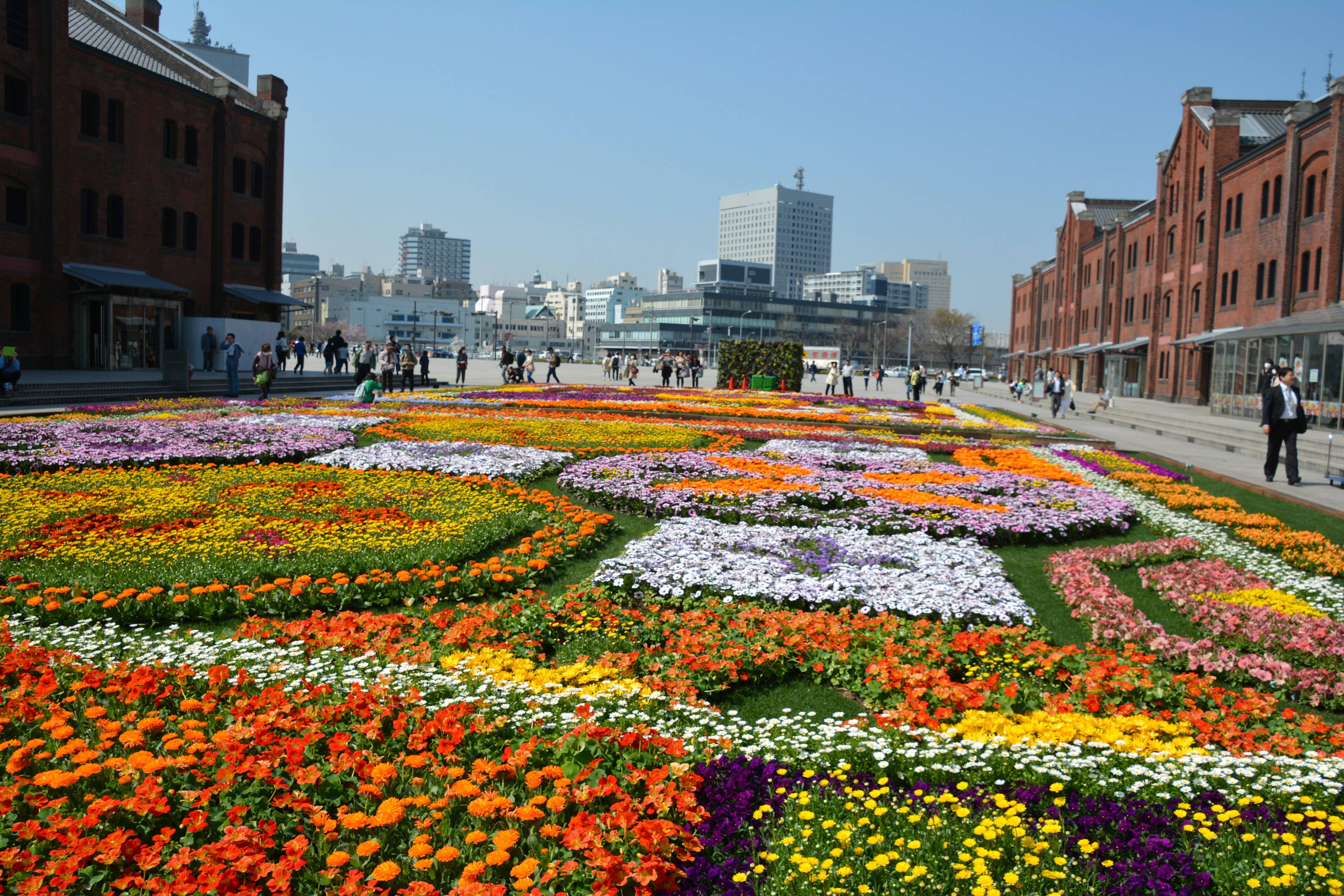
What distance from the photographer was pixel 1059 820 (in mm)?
4184

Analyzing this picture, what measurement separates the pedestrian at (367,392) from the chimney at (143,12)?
106 feet

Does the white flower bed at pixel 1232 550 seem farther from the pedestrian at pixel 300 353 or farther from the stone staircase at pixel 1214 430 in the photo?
the pedestrian at pixel 300 353

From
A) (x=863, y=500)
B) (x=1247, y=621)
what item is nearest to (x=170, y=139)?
(x=863, y=500)

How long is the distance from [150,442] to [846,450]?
1208cm

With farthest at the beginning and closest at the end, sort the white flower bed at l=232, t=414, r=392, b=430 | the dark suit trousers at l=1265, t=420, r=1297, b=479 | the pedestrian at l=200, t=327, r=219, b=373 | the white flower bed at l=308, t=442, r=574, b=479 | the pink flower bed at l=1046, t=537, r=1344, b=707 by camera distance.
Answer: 1. the pedestrian at l=200, t=327, r=219, b=373
2. the white flower bed at l=232, t=414, r=392, b=430
3. the dark suit trousers at l=1265, t=420, r=1297, b=479
4. the white flower bed at l=308, t=442, r=574, b=479
5. the pink flower bed at l=1046, t=537, r=1344, b=707

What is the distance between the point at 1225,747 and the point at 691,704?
294 centimetres

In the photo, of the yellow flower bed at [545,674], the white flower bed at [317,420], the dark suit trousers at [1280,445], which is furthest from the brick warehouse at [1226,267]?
the yellow flower bed at [545,674]

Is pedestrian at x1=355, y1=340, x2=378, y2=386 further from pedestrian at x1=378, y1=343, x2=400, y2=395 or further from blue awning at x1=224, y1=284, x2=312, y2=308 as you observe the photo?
blue awning at x1=224, y1=284, x2=312, y2=308

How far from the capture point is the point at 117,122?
118 ft

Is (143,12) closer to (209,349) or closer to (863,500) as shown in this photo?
(209,349)

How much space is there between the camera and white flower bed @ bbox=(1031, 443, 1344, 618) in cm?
898

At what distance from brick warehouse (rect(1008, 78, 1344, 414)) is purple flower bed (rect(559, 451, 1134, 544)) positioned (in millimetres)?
19682

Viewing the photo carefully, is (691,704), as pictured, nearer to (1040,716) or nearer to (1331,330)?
(1040,716)

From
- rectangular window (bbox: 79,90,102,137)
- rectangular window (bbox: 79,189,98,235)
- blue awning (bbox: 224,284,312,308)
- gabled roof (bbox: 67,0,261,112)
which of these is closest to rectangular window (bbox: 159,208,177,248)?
blue awning (bbox: 224,284,312,308)
